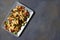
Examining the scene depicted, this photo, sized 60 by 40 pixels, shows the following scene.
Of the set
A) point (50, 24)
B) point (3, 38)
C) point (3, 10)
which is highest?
point (50, 24)

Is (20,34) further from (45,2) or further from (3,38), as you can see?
(45,2)

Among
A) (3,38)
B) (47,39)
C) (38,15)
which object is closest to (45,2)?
(38,15)

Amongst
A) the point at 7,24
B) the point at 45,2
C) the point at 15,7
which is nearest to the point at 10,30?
the point at 7,24

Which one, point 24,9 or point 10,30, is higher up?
point 24,9

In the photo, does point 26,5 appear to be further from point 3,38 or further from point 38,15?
point 3,38

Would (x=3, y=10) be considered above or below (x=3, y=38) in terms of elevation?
above
